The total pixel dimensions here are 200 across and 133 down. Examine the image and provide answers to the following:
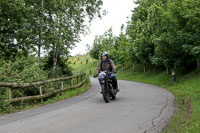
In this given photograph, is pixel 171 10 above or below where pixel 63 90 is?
above

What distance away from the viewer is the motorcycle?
864 cm

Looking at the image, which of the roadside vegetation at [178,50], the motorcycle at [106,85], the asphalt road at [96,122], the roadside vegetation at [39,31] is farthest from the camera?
the roadside vegetation at [39,31]

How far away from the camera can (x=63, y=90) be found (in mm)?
11633

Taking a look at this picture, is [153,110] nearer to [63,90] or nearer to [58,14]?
[63,90]

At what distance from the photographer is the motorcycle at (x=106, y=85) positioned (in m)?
8.64

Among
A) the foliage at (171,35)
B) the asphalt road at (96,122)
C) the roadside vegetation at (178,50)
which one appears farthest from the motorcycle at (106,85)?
the foliage at (171,35)

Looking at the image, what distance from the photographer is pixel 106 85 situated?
8.81 meters

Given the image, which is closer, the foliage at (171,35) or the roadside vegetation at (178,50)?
the roadside vegetation at (178,50)

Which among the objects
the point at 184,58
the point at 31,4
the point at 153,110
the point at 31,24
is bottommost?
the point at 153,110

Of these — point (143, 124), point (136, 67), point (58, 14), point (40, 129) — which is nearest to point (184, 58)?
point (58, 14)

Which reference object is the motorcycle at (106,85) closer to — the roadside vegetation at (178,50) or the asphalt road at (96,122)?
the asphalt road at (96,122)

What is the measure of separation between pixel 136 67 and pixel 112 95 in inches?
1181

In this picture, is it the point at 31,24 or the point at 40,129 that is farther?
the point at 31,24

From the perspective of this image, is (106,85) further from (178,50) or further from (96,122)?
(178,50)
